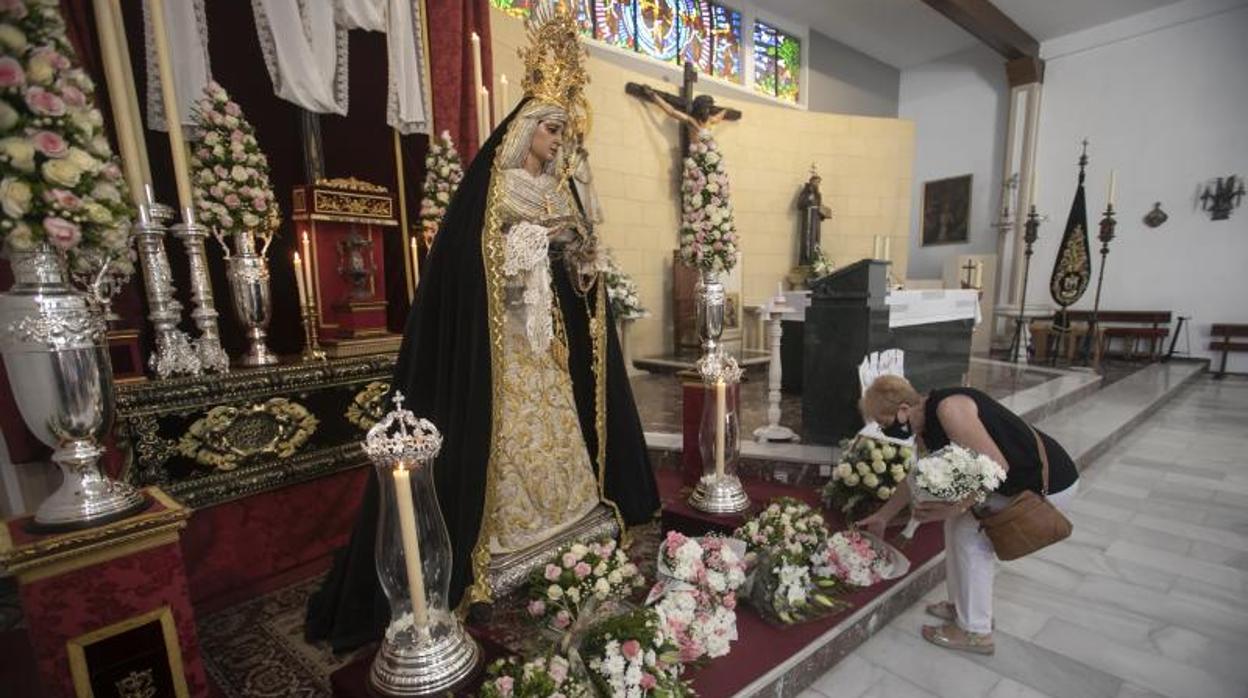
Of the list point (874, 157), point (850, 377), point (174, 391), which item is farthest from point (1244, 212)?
point (174, 391)

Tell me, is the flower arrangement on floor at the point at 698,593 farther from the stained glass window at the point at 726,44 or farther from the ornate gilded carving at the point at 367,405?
the stained glass window at the point at 726,44

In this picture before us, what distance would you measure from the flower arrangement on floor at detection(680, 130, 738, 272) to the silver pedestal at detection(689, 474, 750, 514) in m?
1.43

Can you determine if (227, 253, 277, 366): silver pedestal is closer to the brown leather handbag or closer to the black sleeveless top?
the black sleeveless top

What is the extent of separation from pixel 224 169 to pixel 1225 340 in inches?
545

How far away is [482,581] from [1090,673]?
107 inches

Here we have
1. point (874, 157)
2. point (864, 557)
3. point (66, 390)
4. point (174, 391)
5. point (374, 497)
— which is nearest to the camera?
point (66, 390)

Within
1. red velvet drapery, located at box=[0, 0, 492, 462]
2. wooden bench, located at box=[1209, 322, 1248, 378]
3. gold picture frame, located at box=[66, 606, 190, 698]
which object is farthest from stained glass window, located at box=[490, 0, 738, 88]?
wooden bench, located at box=[1209, 322, 1248, 378]

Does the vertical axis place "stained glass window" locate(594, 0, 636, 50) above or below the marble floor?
above

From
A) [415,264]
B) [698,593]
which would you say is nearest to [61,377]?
[698,593]

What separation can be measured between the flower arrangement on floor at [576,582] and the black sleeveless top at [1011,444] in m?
1.58

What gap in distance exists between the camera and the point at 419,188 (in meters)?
4.66

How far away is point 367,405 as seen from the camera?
3.34 m

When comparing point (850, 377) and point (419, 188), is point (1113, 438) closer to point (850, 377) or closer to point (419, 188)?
point (850, 377)

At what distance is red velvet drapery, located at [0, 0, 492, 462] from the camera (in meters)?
3.05
